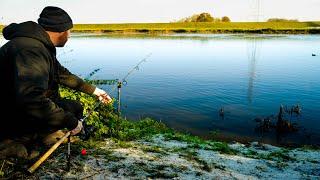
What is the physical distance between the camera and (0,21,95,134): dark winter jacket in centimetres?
420

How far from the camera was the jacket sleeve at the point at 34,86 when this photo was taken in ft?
13.7

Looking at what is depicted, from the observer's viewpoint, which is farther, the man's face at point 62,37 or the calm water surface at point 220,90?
the calm water surface at point 220,90

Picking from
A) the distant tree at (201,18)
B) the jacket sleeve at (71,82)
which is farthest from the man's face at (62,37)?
the distant tree at (201,18)

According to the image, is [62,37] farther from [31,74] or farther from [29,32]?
[31,74]

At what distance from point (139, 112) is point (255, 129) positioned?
5422 mm

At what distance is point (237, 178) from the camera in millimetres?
6520

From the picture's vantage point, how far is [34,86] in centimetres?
422

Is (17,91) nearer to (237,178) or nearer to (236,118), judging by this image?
(237,178)

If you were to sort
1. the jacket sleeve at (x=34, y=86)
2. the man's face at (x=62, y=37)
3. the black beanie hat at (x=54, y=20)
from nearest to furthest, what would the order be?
the jacket sleeve at (x=34, y=86) < the black beanie hat at (x=54, y=20) < the man's face at (x=62, y=37)

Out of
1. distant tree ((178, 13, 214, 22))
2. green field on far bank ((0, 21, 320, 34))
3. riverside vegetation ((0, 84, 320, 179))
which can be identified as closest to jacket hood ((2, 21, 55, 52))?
riverside vegetation ((0, 84, 320, 179))

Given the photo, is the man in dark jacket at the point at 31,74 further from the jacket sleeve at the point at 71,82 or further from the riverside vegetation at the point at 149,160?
the jacket sleeve at the point at 71,82

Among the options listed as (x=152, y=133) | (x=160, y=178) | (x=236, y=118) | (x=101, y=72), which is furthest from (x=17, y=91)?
(x=101, y=72)

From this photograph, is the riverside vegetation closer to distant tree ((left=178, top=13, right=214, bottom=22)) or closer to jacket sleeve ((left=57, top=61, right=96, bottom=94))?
jacket sleeve ((left=57, top=61, right=96, bottom=94))

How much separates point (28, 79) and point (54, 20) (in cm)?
108
